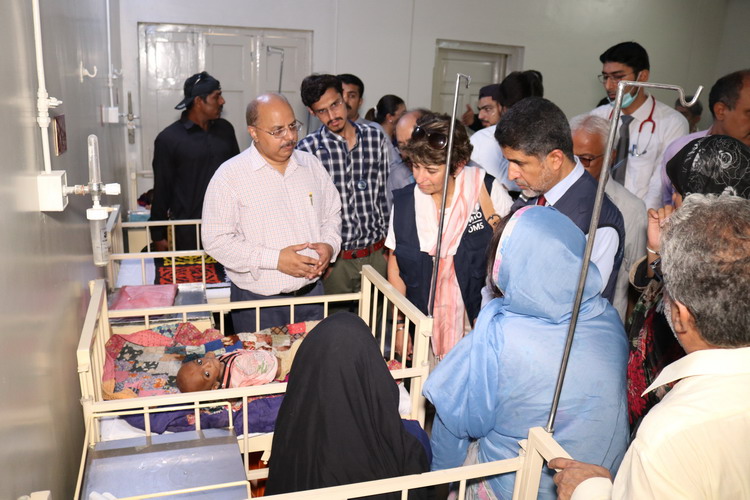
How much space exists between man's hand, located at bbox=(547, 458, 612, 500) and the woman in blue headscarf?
207mm

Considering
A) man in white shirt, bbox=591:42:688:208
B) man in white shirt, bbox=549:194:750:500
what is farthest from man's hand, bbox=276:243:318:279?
man in white shirt, bbox=591:42:688:208

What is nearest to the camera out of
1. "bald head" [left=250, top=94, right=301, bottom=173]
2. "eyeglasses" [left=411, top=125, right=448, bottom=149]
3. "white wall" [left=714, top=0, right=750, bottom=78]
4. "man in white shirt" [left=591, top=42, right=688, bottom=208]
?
"eyeglasses" [left=411, top=125, right=448, bottom=149]

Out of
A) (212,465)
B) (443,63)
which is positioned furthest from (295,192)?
(443,63)

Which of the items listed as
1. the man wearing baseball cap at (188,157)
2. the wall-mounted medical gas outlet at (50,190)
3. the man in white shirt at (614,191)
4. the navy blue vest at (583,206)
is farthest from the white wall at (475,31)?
the navy blue vest at (583,206)

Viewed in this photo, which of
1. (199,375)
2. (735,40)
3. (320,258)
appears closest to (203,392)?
(199,375)

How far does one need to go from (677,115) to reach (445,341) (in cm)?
211

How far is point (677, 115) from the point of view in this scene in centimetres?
344

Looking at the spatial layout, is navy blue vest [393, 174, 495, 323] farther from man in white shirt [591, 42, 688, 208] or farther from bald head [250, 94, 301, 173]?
man in white shirt [591, 42, 688, 208]

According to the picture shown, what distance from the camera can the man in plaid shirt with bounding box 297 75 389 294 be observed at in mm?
3061

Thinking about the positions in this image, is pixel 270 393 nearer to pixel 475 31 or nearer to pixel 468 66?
pixel 475 31

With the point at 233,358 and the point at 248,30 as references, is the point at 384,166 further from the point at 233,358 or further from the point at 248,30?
the point at 248,30

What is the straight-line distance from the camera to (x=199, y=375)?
6.95 ft

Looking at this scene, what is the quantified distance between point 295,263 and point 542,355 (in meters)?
1.39

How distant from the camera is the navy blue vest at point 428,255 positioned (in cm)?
245
